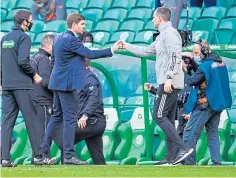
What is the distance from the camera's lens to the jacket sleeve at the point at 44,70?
17562 mm

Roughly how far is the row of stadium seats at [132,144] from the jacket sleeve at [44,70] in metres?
2.41

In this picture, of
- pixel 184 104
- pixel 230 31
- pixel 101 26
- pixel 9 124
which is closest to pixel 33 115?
pixel 9 124

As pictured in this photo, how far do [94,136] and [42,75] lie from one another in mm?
1195

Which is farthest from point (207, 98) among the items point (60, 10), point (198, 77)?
point (60, 10)

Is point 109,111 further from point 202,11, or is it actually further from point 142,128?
point 202,11

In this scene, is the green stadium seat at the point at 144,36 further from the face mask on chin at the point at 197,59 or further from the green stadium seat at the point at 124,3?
the face mask on chin at the point at 197,59

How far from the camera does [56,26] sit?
24.5 metres

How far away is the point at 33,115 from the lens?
641 inches

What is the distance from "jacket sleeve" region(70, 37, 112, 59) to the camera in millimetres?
16219

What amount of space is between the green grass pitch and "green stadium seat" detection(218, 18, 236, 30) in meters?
7.14

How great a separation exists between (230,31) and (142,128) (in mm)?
3503

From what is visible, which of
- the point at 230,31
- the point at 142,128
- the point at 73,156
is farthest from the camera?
the point at 230,31

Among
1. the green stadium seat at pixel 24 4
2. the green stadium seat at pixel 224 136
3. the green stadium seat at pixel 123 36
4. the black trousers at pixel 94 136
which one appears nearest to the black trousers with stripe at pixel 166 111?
the black trousers at pixel 94 136

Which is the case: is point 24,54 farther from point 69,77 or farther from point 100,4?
point 100,4
